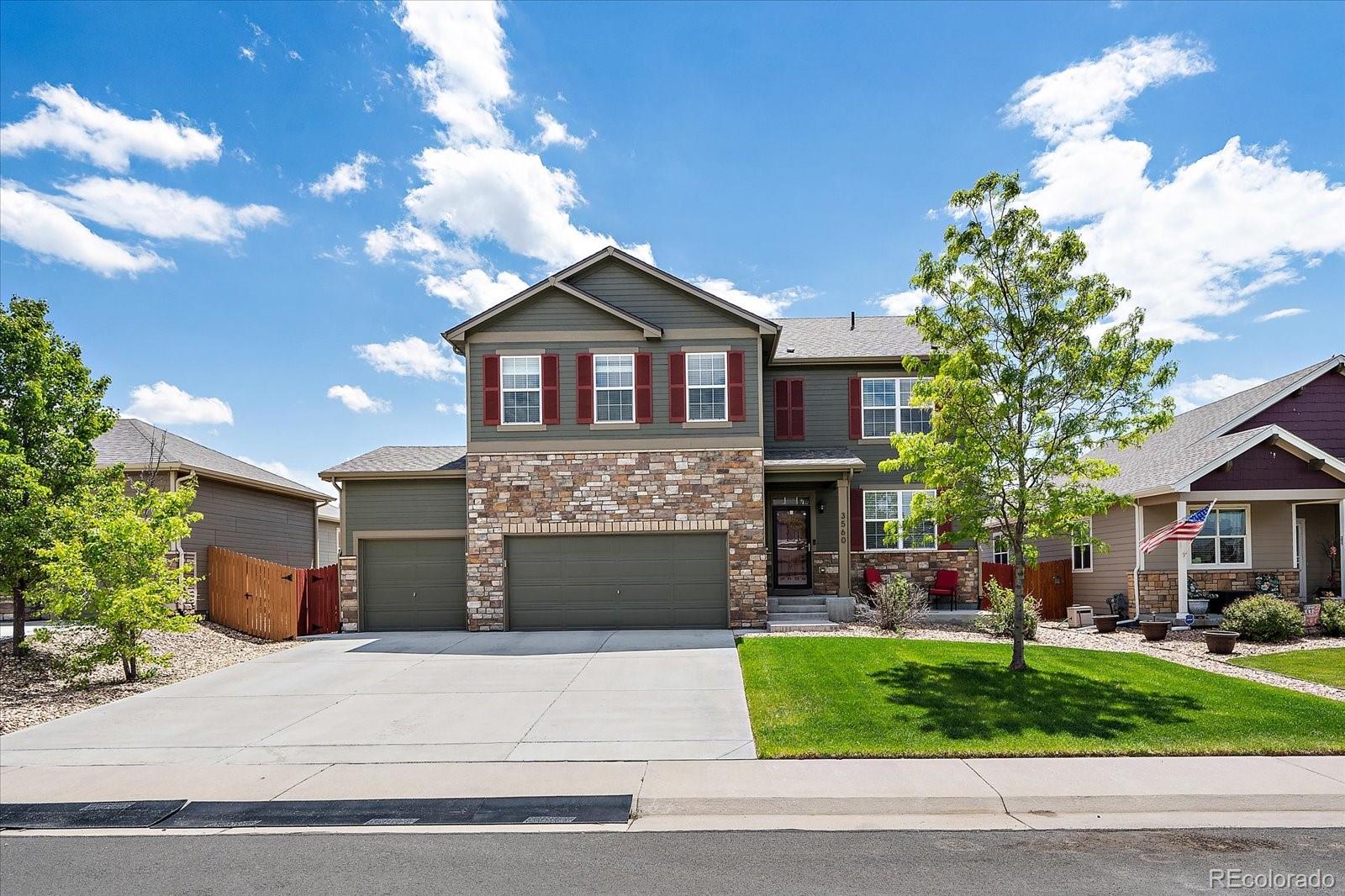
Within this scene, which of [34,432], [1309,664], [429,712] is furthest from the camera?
[34,432]

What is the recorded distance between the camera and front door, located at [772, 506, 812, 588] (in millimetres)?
20578

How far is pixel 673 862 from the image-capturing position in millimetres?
5953

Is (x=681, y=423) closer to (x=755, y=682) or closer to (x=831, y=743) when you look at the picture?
(x=755, y=682)

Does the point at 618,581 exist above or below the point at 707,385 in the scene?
below

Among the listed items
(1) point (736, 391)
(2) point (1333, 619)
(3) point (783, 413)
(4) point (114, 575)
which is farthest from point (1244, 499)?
(4) point (114, 575)

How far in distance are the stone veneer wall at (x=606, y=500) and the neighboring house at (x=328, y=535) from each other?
674 inches

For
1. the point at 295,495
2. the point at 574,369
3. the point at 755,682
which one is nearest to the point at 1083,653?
the point at 755,682

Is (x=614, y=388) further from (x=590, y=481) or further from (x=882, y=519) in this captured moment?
(x=882, y=519)

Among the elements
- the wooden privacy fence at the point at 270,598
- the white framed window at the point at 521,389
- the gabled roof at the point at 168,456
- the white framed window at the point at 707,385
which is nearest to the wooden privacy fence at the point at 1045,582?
the white framed window at the point at 707,385

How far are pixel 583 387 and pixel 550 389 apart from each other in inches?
29.7

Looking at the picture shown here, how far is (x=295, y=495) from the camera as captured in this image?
84.8 ft

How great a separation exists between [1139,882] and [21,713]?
13219mm

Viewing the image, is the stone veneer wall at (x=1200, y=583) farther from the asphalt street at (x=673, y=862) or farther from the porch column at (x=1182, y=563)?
the asphalt street at (x=673, y=862)
